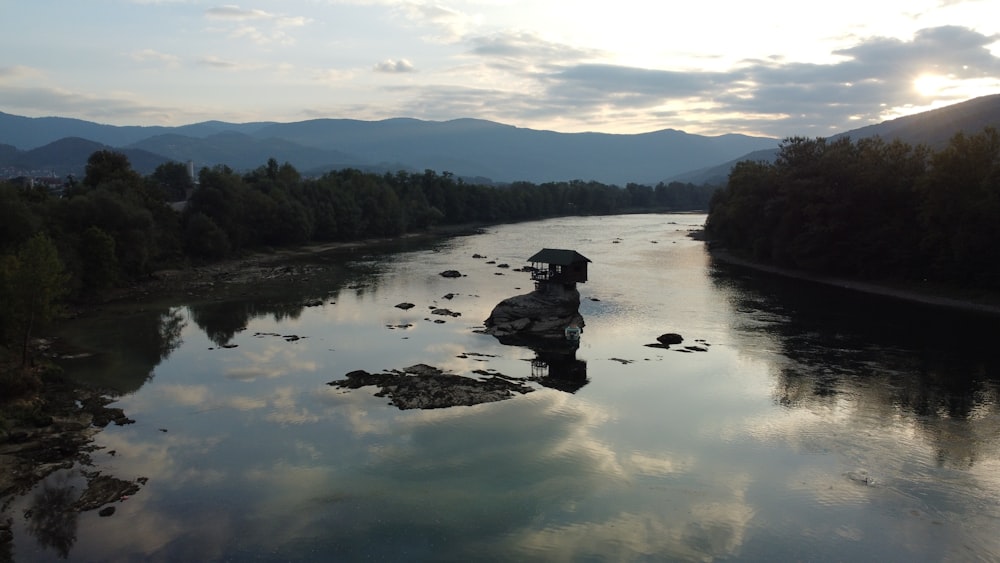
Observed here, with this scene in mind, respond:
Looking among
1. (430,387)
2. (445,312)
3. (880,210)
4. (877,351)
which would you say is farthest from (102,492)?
(880,210)

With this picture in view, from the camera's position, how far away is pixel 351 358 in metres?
45.0

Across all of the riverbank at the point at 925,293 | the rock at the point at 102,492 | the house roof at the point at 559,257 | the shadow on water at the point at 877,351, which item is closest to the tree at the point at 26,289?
the rock at the point at 102,492

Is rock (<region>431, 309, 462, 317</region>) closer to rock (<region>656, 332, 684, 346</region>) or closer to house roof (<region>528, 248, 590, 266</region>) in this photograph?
house roof (<region>528, 248, 590, 266</region>)

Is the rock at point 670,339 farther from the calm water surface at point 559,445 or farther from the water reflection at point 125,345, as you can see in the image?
the water reflection at point 125,345

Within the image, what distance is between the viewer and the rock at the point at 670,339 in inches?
1929

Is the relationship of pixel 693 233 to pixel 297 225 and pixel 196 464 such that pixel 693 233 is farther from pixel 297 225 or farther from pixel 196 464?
pixel 196 464

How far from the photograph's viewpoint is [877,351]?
45.8 meters

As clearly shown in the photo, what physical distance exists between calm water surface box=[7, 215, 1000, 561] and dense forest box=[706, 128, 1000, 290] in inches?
461

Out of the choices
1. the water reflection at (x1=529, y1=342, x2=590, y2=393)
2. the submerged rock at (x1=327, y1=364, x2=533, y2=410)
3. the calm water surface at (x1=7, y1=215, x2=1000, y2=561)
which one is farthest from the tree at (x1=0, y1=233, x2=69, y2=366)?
the water reflection at (x1=529, y1=342, x2=590, y2=393)

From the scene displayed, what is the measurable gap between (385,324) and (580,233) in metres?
95.2

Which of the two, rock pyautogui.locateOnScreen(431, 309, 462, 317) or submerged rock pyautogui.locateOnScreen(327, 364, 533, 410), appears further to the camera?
rock pyautogui.locateOnScreen(431, 309, 462, 317)

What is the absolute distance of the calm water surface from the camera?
2203 centimetres

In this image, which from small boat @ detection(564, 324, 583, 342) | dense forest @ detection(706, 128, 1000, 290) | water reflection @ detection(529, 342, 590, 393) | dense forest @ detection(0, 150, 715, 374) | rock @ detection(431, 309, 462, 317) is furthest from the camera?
dense forest @ detection(706, 128, 1000, 290)

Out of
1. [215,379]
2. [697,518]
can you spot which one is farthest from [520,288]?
[697,518]
